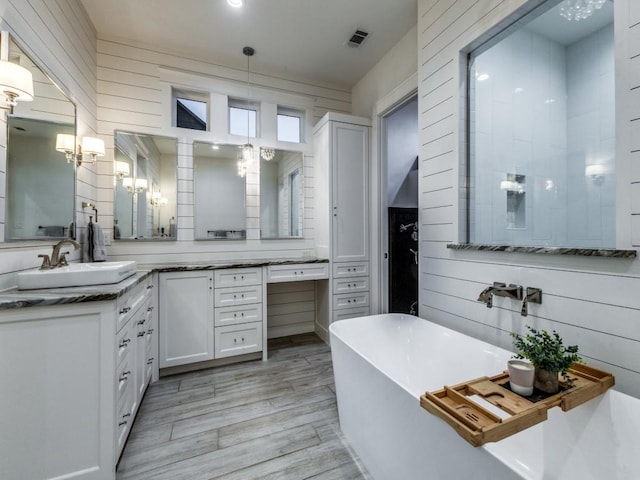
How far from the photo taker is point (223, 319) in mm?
2686

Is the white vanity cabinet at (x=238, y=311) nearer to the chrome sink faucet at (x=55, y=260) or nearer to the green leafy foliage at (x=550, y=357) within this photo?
the chrome sink faucet at (x=55, y=260)

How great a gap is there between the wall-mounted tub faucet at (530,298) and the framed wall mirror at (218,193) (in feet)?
8.73

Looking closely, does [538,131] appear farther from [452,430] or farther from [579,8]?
[452,430]

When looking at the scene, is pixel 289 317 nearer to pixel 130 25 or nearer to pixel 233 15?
pixel 233 15

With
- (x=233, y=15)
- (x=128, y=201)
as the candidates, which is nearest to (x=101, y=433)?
(x=128, y=201)

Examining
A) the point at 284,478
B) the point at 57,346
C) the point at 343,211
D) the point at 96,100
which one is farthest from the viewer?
the point at 343,211

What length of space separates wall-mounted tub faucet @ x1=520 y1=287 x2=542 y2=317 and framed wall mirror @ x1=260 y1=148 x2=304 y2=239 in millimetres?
2437

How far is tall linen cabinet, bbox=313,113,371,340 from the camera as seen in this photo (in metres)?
3.13

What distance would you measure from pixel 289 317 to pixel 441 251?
211cm

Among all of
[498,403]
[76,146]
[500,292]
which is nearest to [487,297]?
[500,292]

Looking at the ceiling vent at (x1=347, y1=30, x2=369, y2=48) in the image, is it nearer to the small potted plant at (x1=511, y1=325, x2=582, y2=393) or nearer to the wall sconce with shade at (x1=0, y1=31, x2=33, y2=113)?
the wall sconce with shade at (x1=0, y1=31, x2=33, y2=113)

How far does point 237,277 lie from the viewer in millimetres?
2746

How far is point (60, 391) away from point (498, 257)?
2398 mm

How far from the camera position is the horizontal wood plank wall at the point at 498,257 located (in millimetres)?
1204
